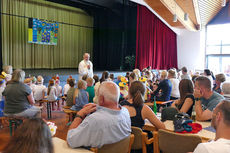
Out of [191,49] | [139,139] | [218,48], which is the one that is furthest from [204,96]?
[191,49]

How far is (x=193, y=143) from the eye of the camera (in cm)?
209

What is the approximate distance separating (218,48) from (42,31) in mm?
9889

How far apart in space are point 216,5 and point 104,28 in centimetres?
643

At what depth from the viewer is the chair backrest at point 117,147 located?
1965 millimetres

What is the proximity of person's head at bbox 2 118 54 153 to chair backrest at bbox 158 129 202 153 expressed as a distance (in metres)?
1.48

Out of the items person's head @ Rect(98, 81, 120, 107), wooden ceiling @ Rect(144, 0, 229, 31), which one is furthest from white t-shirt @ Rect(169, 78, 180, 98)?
wooden ceiling @ Rect(144, 0, 229, 31)

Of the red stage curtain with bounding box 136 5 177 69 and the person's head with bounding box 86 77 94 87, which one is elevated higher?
the red stage curtain with bounding box 136 5 177 69

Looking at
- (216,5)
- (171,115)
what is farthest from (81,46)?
(171,115)

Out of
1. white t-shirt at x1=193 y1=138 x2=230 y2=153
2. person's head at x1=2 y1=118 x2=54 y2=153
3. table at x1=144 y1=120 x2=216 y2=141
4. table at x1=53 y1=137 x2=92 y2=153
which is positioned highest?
person's head at x1=2 y1=118 x2=54 y2=153

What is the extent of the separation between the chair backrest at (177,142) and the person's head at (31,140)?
1.48 m

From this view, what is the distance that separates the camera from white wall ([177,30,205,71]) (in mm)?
12977

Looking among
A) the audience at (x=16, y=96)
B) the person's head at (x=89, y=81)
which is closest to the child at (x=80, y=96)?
the person's head at (x=89, y=81)

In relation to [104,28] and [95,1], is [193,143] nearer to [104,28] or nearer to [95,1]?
[95,1]

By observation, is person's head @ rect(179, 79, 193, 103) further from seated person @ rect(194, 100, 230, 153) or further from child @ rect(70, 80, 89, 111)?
child @ rect(70, 80, 89, 111)
